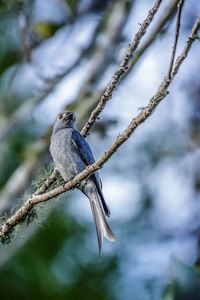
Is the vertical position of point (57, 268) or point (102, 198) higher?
point (57, 268)

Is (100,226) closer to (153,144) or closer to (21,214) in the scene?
(21,214)

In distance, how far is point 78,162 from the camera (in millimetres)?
4828

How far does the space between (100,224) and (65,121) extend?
164 centimetres

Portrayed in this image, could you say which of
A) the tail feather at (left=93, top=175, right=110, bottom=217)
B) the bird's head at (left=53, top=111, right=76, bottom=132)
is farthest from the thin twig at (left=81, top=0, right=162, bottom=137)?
the bird's head at (left=53, top=111, right=76, bottom=132)

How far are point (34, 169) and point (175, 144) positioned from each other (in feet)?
12.3

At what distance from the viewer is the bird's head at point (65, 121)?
217 inches

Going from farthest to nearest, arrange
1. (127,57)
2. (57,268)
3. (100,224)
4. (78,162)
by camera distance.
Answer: (57,268), (78,162), (100,224), (127,57)

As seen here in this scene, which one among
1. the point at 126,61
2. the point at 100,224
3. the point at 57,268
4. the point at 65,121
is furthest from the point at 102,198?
the point at 57,268

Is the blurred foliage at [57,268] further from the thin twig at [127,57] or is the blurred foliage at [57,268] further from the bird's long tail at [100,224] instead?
the thin twig at [127,57]

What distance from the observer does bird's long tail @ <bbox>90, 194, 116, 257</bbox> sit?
4.10 m

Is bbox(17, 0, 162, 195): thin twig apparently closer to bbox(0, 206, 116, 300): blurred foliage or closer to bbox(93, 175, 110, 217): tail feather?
bbox(93, 175, 110, 217): tail feather

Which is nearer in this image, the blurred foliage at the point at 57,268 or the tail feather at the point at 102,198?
the tail feather at the point at 102,198

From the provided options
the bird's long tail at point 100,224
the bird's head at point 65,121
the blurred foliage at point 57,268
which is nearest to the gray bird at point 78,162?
the bird's long tail at point 100,224

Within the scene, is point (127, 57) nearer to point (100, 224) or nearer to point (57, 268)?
point (100, 224)
